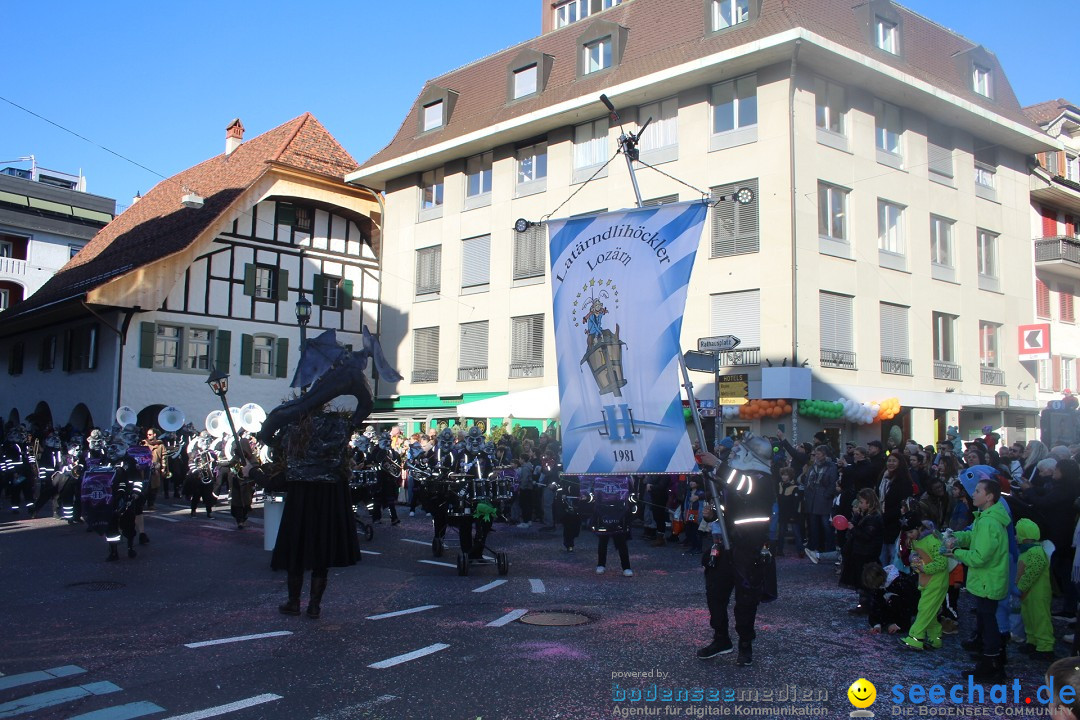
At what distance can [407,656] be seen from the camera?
671 centimetres

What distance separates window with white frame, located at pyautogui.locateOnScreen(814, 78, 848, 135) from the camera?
25031 mm

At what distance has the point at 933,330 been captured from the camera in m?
27.5

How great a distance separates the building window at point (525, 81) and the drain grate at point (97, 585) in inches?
955

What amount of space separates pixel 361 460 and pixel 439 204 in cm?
2014

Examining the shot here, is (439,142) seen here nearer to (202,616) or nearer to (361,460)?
(361,460)

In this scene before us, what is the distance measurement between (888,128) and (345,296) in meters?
20.9

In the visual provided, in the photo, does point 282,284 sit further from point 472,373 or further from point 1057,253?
point 1057,253

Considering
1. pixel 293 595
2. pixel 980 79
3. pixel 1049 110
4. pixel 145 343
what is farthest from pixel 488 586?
pixel 1049 110

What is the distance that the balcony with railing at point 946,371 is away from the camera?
90.3 ft

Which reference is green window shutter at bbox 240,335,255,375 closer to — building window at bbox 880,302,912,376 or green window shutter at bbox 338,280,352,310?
green window shutter at bbox 338,280,352,310

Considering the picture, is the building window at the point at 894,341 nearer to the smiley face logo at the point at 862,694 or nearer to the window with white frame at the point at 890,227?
the window with white frame at the point at 890,227

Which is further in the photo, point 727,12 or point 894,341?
point 894,341

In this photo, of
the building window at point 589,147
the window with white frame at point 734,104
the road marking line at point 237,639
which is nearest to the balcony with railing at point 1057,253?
the window with white frame at point 734,104

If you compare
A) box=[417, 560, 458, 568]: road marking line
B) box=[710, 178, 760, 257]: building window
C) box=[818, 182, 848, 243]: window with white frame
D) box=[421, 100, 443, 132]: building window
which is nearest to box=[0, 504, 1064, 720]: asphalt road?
box=[417, 560, 458, 568]: road marking line
